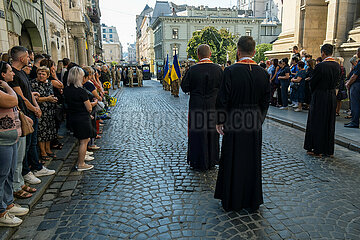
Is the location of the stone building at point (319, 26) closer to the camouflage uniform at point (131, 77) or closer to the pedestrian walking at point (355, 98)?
the pedestrian walking at point (355, 98)

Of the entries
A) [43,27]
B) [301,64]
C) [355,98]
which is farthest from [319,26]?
[43,27]

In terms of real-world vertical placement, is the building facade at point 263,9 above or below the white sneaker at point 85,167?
above

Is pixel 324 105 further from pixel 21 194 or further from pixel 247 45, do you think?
pixel 21 194

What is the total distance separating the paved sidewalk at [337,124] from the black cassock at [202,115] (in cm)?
324

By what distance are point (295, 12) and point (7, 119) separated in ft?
48.4

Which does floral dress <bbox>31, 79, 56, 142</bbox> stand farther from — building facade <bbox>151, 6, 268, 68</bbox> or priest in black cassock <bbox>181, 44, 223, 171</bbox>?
building facade <bbox>151, 6, 268, 68</bbox>

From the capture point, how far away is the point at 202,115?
5.00 m

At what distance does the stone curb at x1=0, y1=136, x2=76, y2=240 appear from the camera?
3.19 meters

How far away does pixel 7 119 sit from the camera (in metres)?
3.12

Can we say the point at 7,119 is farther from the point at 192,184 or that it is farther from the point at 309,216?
the point at 309,216

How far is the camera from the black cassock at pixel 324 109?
555cm

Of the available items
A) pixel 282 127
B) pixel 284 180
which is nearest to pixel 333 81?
pixel 284 180

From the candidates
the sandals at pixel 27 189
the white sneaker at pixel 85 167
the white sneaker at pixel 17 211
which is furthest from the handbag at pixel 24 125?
the white sneaker at pixel 85 167

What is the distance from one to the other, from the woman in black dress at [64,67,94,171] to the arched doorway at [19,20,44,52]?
1000 cm
